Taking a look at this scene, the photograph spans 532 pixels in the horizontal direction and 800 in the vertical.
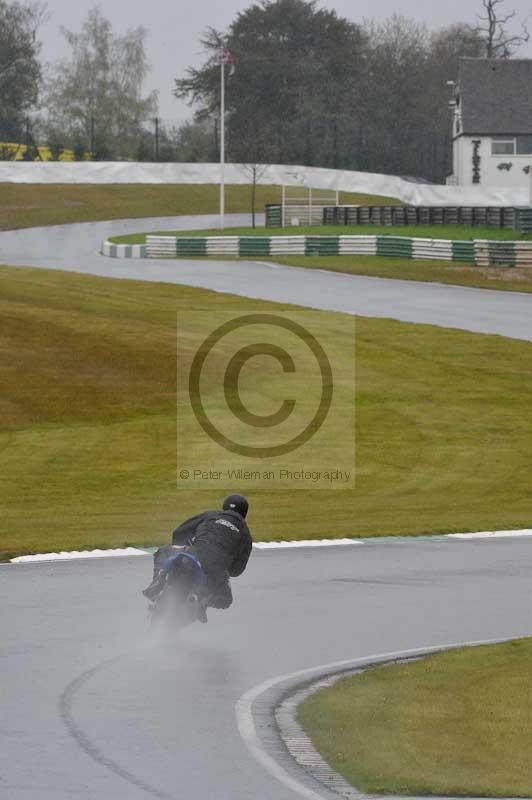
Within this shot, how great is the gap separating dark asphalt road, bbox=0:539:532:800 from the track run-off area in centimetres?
2

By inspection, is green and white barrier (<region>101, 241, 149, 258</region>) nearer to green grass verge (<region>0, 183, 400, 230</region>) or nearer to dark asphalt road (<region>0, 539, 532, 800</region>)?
green grass verge (<region>0, 183, 400, 230</region>)

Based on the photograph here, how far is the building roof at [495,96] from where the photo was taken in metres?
81.7

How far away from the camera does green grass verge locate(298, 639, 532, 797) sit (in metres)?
7.39

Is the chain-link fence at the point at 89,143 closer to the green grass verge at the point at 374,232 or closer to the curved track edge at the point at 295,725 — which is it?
the green grass verge at the point at 374,232

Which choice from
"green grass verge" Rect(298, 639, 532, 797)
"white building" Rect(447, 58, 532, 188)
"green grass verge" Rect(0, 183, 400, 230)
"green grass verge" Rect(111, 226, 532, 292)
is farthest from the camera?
"white building" Rect(447, 58, 532, 188)

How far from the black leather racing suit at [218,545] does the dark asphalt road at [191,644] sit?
379mm

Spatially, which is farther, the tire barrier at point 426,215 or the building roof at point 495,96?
the building roof at point 495,96

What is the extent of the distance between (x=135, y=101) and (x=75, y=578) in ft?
380

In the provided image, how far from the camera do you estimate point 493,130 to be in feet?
267

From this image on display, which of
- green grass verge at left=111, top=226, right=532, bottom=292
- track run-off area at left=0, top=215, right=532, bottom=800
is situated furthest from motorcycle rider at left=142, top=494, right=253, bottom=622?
green grass verge at left=111, top=226, right=532, bottom=292

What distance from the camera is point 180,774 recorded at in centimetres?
745

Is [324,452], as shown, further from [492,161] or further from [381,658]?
[492,161]

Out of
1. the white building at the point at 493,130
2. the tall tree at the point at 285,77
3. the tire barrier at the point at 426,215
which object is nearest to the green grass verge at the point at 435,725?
the tire barrier at the point at 426,215

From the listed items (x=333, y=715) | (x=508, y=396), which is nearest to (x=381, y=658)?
(x=333, y=715)
